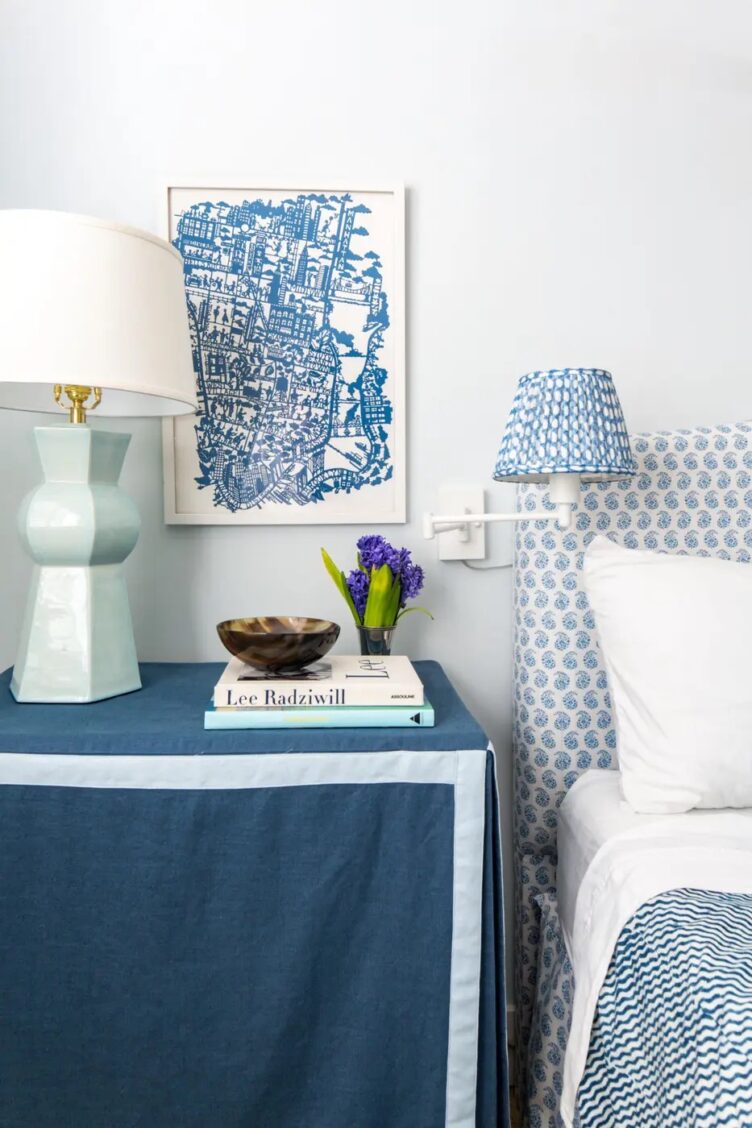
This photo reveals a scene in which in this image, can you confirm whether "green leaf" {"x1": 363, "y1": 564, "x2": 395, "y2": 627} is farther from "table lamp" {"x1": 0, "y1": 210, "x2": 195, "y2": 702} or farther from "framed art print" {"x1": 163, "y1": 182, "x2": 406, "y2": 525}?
"table lamp" {"x1": 0, "y1": 210, "x2": 195, "y2": 702}

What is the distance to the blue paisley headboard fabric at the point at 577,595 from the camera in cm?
133

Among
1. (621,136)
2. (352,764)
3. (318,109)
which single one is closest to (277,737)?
(352,764)

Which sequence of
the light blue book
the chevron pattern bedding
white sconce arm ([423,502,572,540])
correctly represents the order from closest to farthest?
the chevron pattern bedding → the light blue book → white sconce arm ([423,502,572,540])

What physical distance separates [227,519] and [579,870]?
82 centimetres

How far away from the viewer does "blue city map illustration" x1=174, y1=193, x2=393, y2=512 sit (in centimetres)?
141

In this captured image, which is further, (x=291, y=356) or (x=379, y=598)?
(x=291, y=356)

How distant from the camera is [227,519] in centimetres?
143

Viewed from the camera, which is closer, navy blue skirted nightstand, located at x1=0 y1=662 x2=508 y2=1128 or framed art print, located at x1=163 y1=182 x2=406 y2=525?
navy blue skirted nightstand, located at x1=0 y1=662 x2=508 y2=1128

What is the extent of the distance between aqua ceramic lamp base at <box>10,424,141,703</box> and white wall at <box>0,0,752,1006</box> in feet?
1.00

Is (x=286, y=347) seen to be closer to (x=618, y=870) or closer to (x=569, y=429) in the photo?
(x=569, y=429)

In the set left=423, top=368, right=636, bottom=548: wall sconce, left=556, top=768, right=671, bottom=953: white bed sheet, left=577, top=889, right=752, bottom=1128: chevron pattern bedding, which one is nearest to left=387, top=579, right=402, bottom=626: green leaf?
left=423, top=368, right=636, bottom=548: wall sconce

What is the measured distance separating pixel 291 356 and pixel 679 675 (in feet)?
2.78

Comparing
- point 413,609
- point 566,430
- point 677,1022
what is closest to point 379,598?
point 413,609

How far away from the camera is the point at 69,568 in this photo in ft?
3.73
